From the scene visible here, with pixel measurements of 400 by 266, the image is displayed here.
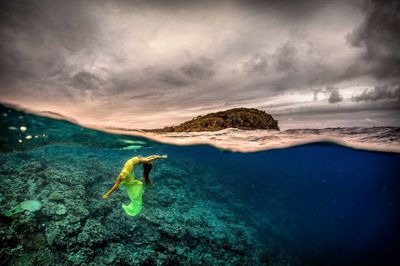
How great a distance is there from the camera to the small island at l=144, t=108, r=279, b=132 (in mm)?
15383

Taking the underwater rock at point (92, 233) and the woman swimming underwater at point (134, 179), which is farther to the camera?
the underwater rock at point (92, 233)

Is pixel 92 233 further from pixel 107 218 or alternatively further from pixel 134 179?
pixel 134 179

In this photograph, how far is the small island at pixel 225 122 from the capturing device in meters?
15.4

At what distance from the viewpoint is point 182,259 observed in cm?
1184

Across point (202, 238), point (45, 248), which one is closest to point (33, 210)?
point (45, 248)

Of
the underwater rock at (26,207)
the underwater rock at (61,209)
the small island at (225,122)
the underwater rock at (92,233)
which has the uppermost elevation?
the small island at (225,122)

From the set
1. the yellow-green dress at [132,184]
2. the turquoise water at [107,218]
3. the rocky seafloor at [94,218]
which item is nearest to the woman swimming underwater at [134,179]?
the yellow-green dress at [132,184]

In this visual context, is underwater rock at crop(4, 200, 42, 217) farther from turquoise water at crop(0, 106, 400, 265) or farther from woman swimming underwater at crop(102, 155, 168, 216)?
woman swimming underwater at crop(102, 155, 168, 216)

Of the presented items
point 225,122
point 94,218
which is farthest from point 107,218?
point 225,122

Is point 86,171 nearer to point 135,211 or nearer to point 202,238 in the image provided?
point 202,238

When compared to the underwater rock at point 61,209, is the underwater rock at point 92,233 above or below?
below

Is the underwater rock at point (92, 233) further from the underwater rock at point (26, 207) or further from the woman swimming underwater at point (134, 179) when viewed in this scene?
the woman swimming underwater at point (134, 179)

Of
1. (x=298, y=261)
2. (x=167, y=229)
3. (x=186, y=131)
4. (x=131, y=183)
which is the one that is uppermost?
(x=186, y=131)

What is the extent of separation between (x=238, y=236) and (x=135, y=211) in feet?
43.3
